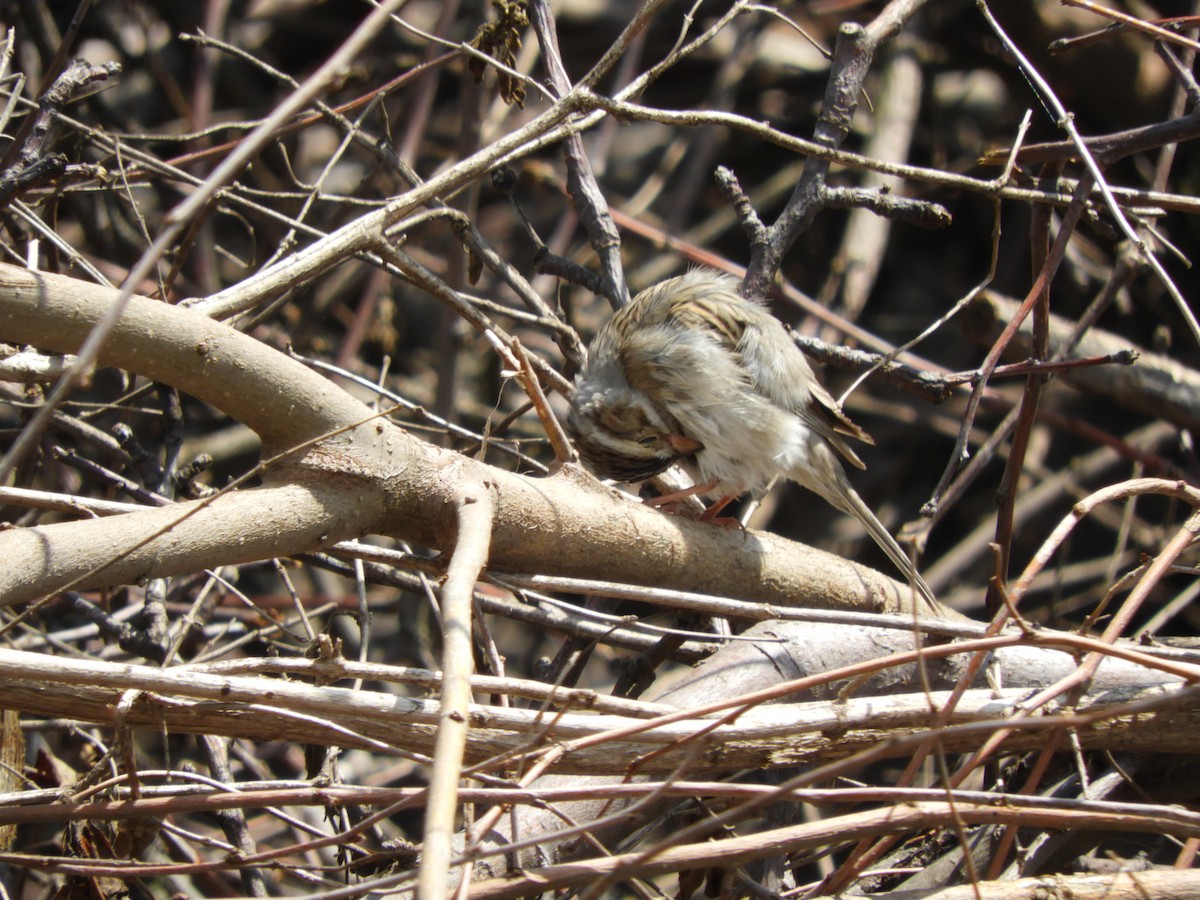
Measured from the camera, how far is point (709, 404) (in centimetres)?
352

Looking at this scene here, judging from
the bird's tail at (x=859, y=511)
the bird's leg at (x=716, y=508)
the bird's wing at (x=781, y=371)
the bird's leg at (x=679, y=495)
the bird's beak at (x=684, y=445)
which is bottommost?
the bird's tail at (x=859, y=511)

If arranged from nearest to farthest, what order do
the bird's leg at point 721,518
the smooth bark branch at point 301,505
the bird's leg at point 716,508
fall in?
the smooth bark branch at point 301,505 → the bird's leg at point 721,518 → the bird's leg at point 716,508

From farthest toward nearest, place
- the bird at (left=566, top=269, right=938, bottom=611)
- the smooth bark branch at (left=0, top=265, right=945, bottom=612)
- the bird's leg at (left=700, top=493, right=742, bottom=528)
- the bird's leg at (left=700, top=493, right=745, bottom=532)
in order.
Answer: the bird at (left=566, top=269, right=938, bottom=611) → the bird's leg at (left=700, top=493, right=742, bottom=528) → the bird's leg at (left=700, top=493, right=745, bottom=532) → the smooth bark branch at (left=0, top=265, right=945, bottom=612)

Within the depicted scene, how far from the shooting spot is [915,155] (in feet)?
18.9

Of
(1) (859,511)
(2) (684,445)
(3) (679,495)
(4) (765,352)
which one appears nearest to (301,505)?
(3) (679,495)

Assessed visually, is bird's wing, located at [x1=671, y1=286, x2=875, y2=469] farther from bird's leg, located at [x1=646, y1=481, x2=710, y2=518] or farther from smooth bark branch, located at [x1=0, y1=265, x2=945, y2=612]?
smooth bark branch, located at [x1=0, y1=265, x2=945, y2=612]

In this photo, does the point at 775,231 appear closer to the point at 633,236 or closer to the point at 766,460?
the point at 766,460

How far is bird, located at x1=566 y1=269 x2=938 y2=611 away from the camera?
3477mm

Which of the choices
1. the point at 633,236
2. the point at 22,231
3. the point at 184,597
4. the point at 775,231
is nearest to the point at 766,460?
the point at 775,231

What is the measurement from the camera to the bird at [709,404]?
11.4 ft

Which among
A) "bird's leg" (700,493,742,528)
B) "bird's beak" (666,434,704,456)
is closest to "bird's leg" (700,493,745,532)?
"bird's leg" (700,493,742,528)

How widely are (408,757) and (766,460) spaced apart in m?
1.86

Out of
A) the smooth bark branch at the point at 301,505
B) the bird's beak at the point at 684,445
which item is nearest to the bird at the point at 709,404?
the bird's beak at the point at 684,445

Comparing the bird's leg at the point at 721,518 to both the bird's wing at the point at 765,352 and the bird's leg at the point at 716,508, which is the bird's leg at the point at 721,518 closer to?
the bird's leg at the point at 716,508
